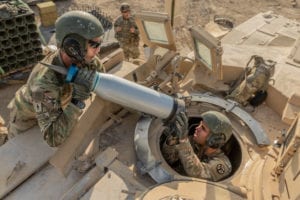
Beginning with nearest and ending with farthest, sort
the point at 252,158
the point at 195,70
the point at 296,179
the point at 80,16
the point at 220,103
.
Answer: the point at 296,179 < the point at 80,16 < the point at 252,158 < the point at 220,103 < the point at 195,70

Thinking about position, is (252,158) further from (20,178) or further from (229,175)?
(20,178)

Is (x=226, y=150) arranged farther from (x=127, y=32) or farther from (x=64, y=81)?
(x=127, y=32)

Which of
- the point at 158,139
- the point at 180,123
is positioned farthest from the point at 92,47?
the point at 158,139

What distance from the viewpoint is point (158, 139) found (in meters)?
5.96

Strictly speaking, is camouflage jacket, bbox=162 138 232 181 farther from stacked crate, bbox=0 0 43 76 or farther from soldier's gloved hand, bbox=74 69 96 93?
stacked crate, bbox=0 0 43 76

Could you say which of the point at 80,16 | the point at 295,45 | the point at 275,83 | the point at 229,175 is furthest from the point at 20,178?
the point at 295,45

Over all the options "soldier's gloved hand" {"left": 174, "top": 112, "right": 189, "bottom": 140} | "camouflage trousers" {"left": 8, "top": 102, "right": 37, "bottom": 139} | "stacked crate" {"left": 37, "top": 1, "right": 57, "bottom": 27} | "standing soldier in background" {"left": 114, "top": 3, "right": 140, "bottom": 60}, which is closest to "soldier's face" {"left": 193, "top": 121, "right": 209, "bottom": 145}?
"soldier's gloved hand" {"left": 174, "top": 112, "right": 189, "bottom": 140}

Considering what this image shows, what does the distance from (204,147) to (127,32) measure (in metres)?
6.43

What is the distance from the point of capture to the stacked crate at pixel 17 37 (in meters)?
10.2

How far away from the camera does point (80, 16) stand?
5.08 m

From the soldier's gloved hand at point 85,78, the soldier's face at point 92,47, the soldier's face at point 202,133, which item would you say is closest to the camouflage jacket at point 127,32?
the soldier's face at point 202,133

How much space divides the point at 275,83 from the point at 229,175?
2.03m

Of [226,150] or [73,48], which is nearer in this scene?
[73,48]

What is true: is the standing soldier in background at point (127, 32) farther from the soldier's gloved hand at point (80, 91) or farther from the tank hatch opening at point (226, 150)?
the soldier's gloved hand at point (80, 91)
